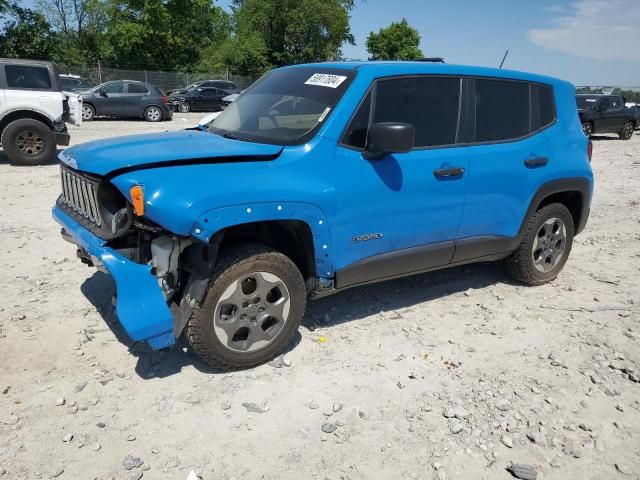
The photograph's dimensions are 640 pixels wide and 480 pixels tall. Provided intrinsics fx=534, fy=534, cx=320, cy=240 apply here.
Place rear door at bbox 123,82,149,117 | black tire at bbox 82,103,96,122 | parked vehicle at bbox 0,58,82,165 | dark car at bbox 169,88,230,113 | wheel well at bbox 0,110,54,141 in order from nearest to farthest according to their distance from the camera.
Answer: parked vehicle at bbox 0,58,82,165 < wheel well at bbox 0,110,54,141 < black tire at bbox 82,103,96,122 < rear door at bbox 123,82,149,117 < dark car at bbox 169,88,230,113

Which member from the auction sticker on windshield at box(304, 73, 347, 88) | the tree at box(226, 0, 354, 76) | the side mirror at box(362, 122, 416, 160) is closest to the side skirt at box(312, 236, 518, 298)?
the side mirror at box(362, 122, 416, 160)

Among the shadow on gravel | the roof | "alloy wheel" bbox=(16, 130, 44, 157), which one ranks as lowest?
the shadow on gravel

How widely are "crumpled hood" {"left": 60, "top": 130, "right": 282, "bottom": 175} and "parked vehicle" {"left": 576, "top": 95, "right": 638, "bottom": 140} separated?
58.0 ft

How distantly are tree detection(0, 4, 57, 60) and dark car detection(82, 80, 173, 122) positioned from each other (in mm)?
19838

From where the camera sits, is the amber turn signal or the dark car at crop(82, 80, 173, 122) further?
the dark car at crop(82, 80, 173, 122)

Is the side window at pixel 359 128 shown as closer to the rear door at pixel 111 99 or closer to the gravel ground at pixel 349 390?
the gravel ground at pixel 349 390

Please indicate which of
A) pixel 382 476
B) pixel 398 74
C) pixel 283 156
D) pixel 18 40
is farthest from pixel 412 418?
pixel 18 40

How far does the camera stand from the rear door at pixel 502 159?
4.22m

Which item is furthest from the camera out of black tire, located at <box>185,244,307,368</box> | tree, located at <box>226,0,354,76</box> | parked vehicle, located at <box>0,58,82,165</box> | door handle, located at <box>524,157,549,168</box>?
tree, located at <box>226,0,354,76</box>

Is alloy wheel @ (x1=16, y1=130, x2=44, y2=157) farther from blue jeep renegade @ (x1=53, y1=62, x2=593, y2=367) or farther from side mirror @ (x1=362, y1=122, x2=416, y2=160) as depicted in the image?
side mirror @ (x1=362, y1=122, x2=416, y2=160)

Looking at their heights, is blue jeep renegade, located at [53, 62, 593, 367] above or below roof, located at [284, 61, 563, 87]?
below

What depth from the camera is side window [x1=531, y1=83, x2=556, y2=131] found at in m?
4.67

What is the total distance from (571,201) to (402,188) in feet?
7.80

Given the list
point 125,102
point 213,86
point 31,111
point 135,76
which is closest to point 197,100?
point 213,86
